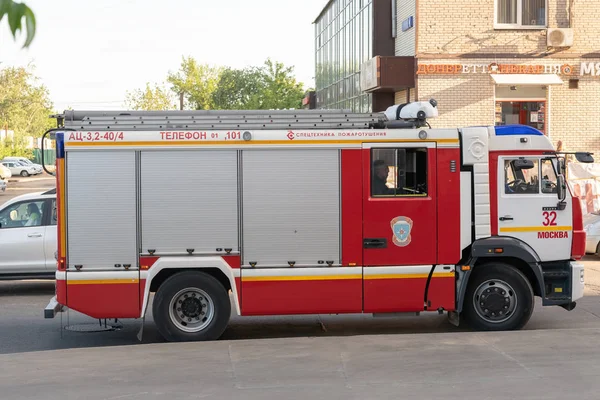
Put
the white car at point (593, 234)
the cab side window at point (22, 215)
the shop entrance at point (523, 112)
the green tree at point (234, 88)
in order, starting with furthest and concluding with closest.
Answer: the green tree at point (234, 88) < the shop entrance at point (523, 112) < the white car at point (593, 234) < the cab side window at point (22, 215)

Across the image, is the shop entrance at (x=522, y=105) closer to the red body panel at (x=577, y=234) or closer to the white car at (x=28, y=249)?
the red body panel at (x=577, y=234)

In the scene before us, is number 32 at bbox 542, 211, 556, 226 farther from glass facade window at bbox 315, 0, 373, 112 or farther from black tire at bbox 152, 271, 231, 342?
glass facade window at bbox 315, 0, 373, 112

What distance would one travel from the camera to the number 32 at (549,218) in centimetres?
1069

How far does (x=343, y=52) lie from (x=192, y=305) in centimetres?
2532

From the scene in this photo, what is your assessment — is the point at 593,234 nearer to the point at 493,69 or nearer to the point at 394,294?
the point at 493,69

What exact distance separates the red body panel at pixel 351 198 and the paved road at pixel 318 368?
132 cm

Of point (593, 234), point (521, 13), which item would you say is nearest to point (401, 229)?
point (593, 234)

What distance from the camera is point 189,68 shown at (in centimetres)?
7438

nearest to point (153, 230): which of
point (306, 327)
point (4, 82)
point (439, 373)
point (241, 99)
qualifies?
point (306, 327)

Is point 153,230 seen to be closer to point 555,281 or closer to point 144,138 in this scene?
point 144,138

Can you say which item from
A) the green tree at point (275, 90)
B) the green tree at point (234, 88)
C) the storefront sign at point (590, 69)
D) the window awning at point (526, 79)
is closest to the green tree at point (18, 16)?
the window awning at point (526, 79)

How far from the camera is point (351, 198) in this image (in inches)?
408

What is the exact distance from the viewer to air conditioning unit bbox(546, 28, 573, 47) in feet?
82.5

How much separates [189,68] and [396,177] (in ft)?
216
